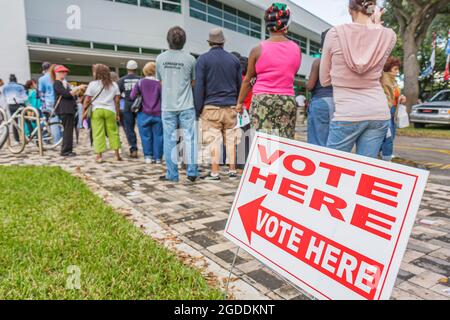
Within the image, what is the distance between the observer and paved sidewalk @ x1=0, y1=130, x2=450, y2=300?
2201 mm

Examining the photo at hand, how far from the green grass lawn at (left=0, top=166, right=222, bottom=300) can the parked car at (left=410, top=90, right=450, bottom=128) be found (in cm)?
1412

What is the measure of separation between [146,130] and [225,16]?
1833cm

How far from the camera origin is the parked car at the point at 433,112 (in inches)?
533

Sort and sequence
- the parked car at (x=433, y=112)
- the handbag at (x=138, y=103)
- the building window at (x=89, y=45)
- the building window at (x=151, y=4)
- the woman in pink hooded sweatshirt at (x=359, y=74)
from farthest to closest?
the building window at (x=151, y=4) < the building window at (x=89, y=45) < the parked car at (x=433, y=112) < the handbag at (x=138, y=103) < the woman in pink hooded sweatshirt at (x=359, y=74)

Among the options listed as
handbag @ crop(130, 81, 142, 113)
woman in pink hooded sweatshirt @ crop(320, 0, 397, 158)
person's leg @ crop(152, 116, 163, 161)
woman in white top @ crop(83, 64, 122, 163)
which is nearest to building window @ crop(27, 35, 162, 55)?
woman in white top @ crop(83, 64, 122, 163)

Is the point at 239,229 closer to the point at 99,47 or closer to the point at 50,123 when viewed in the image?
the point at 50,123

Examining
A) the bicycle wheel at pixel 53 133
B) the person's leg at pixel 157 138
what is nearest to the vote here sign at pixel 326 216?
the person's leg at pixel 157 138

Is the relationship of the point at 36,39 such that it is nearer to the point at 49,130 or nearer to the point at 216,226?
the point at 49,130

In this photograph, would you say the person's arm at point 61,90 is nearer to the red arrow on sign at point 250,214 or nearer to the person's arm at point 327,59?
the person's arm at point 327,59

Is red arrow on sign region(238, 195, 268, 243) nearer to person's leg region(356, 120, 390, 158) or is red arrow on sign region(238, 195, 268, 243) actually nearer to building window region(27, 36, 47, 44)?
person's leg region(356, 120, 390, 158)

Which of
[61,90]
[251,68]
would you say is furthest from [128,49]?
[251,68]

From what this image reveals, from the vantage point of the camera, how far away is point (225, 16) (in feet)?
73.2
